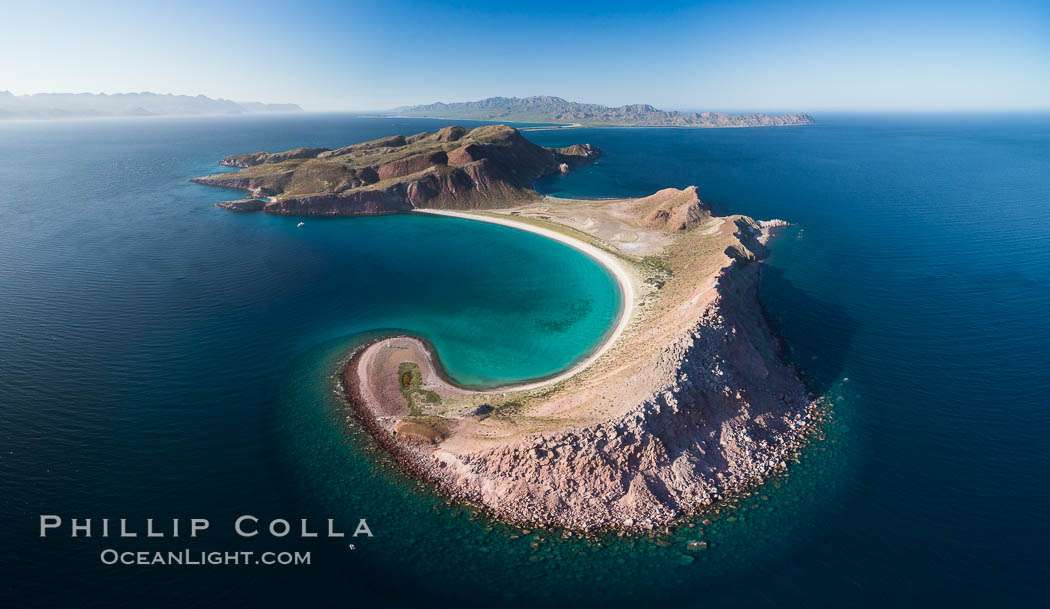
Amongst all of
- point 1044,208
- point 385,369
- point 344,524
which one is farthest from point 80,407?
point 1044,208

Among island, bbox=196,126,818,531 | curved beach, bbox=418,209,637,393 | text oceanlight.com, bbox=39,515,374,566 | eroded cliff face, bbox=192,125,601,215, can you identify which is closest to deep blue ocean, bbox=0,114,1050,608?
text oceanlight.com, bbox=39,515,374,566

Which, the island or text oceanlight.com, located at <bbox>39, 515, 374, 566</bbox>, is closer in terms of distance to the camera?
text oceanlight.com, located at <bbox>39, 515, 374, 566</bbox>

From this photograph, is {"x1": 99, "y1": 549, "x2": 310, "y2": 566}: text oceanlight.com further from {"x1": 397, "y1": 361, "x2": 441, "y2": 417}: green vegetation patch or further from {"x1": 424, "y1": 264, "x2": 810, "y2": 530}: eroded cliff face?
{"x1": 397, "y1": 361, "x2": 441, "y2": 417}: green vegetation patch

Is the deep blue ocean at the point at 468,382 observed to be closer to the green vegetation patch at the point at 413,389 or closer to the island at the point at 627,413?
the island at the point at 627,413

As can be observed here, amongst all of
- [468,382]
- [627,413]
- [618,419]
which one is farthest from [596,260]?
[618,419]

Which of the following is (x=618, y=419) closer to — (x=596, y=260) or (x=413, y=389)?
(x=413, y=389)

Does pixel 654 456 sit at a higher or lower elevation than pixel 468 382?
higher
